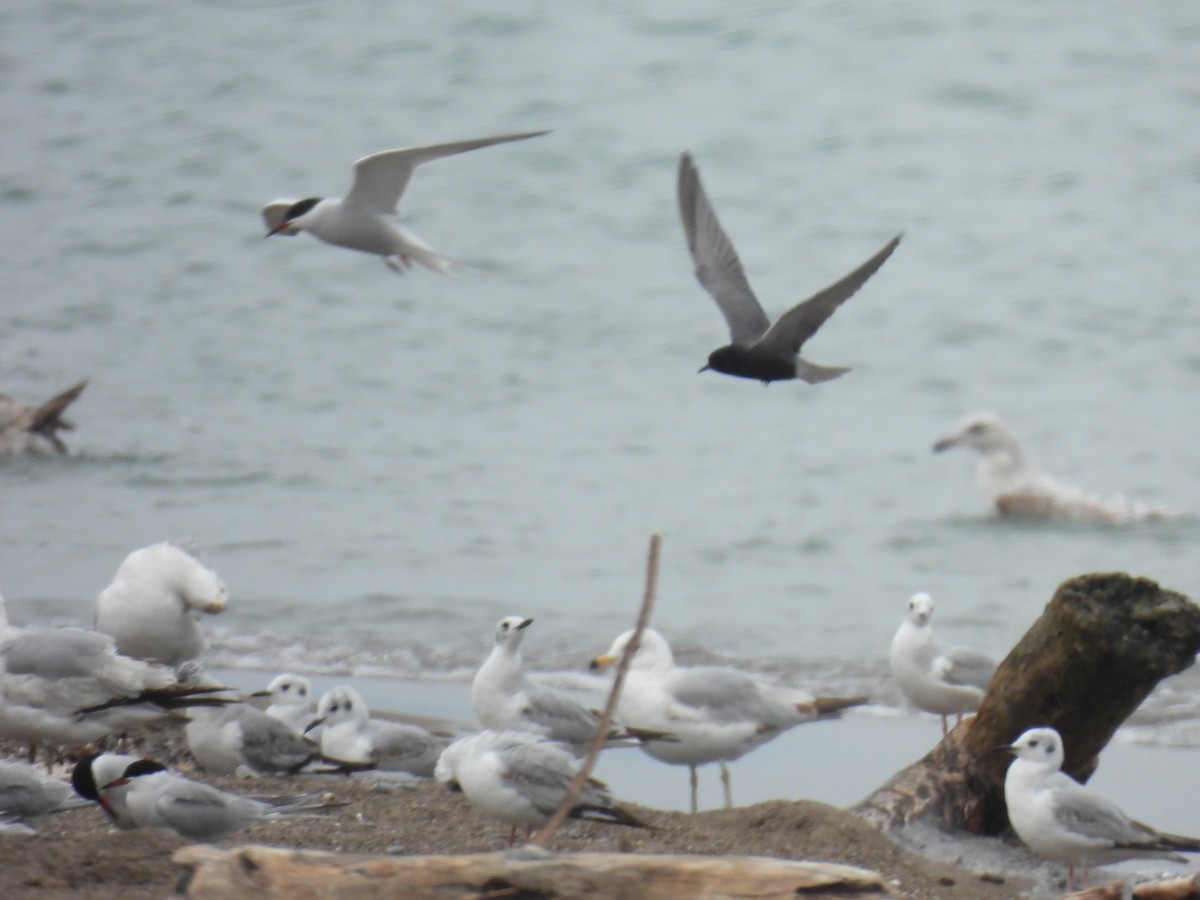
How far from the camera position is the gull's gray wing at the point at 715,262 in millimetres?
6195

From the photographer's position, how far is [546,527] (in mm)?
11969

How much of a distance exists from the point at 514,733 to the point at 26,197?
17.7m

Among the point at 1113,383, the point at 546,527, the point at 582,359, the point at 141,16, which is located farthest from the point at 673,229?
the point at 141,16

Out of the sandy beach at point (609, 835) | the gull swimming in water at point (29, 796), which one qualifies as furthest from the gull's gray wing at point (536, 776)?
the gull swimming in water at point (29, 796)

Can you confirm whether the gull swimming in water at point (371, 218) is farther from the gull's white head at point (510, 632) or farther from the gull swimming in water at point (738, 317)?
the gull's white head at point (510, 632)

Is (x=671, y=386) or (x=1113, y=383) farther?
(x=671, y=386)

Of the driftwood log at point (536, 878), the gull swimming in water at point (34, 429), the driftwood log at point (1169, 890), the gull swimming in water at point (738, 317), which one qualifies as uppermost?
the gull swimming in water at point (738, 317)

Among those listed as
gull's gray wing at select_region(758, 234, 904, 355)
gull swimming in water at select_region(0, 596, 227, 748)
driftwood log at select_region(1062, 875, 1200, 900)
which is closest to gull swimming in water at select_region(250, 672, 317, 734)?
gull swimming in water at select_region(0, 596, 227, 748)

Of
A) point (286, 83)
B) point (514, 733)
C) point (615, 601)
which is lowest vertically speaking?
point (615, 601)

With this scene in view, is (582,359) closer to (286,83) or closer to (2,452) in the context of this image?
(2,452)

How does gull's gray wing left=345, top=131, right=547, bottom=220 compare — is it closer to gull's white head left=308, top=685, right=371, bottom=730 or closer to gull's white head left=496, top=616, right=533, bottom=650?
gull's white head left=496, top=616, right=533, bottom=650

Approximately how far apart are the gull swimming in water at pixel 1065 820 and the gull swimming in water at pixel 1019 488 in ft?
20.6

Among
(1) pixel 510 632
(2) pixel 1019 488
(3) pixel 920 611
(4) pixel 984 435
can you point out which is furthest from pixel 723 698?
(4) pixel 984 435

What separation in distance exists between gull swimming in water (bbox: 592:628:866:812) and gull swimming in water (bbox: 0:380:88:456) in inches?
307
